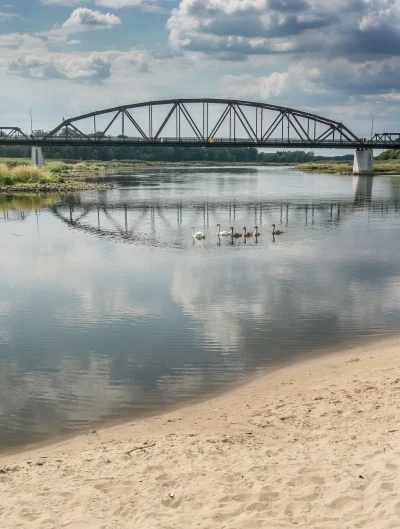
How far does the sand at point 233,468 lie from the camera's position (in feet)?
22.1

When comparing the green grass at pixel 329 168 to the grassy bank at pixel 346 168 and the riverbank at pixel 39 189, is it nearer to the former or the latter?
the grassy bank at pixel 346 168

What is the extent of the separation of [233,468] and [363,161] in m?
138

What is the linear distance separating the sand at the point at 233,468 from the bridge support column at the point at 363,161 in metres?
134

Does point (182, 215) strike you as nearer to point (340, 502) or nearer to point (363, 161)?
point (340, 502)

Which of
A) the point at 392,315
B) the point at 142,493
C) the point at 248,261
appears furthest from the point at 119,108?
the point at 142,493

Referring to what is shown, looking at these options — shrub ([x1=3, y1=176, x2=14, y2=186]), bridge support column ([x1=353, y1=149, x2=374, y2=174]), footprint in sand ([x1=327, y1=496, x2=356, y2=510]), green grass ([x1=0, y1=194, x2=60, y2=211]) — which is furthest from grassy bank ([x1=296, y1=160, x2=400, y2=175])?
footprint in sand ([x1=327, y1=496, x2=356, y2=510])

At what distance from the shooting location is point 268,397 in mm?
11031

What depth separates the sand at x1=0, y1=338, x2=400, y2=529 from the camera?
6.72 metres

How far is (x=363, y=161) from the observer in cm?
13838

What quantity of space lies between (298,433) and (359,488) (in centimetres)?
205

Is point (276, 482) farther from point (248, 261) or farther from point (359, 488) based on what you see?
point (248, 261)

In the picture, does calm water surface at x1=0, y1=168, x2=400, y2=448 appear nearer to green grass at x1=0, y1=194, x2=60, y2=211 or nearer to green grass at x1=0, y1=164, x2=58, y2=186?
green grass at x1=0, y1=194, x2=60, y2=211

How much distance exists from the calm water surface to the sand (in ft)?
4.22

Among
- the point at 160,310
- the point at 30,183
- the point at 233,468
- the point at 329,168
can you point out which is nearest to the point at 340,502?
the point at 233,468
